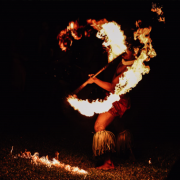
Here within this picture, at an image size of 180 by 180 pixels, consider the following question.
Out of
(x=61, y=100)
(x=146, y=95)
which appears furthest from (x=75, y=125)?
(x=146, y=95)

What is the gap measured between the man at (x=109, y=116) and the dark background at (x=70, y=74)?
256 centimetres

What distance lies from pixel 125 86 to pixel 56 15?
643 centimetres

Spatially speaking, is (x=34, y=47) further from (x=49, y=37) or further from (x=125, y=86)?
(x=125, y=86)

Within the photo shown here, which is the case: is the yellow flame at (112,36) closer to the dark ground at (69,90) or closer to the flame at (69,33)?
the flame at (69,33)

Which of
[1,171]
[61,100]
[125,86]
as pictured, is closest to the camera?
[1,171]

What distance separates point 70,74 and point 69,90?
6.49ft

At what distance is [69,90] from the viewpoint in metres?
7.56

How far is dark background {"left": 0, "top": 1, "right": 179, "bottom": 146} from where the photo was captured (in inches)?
337

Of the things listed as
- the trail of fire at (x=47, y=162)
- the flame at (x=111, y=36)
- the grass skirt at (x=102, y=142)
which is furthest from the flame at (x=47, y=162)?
the flame at (x=111, y=36)

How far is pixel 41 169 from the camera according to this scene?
16.3 ft

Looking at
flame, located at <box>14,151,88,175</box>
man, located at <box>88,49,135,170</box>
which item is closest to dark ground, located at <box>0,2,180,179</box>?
flame, located at <box>14,151,88,175</box>

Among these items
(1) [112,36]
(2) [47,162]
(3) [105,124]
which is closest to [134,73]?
(1) [112,36]

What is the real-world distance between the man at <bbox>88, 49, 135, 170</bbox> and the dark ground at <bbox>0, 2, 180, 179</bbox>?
142cm

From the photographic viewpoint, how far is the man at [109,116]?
5371mm
